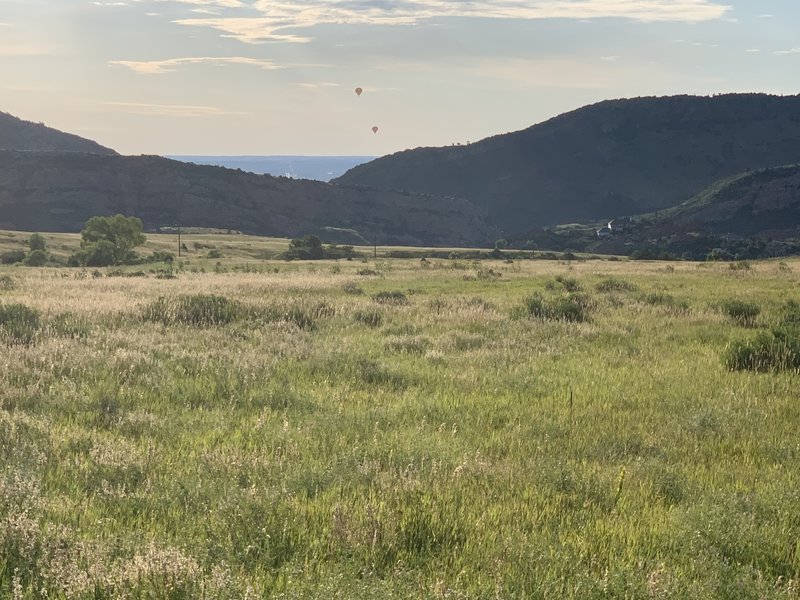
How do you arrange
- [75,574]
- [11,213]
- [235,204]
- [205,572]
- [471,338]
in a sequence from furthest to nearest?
[235,204]
[11,213]
[471,338]
[205,572]
[75,574]

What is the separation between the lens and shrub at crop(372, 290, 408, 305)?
761 inches

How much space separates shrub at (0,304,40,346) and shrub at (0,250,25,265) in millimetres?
58723

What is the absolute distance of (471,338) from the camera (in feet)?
41.4

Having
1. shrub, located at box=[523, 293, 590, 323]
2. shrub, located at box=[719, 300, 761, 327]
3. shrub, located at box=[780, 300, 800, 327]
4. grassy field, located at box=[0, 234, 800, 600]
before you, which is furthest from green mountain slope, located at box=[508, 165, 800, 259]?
grassy field, located at box=[0, 234, 800, 600]

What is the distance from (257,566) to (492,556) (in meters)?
1.46

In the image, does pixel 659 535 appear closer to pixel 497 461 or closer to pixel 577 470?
pixel 577 470

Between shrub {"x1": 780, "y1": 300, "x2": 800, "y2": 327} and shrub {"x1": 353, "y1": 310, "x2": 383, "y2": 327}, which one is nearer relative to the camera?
shrub {"x1": 780, "y1": 300, "x2": 800, "y2": 327}

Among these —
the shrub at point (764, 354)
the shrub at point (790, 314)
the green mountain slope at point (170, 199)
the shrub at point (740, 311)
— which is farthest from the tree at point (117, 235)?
the green mountain slope at point (170, 199)

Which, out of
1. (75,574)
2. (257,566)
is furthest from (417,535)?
(75,574)

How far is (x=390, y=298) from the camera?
20406 mm

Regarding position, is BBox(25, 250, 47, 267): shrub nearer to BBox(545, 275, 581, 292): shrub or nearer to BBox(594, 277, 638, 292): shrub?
BBox(545, 275, 581, 292): shrub

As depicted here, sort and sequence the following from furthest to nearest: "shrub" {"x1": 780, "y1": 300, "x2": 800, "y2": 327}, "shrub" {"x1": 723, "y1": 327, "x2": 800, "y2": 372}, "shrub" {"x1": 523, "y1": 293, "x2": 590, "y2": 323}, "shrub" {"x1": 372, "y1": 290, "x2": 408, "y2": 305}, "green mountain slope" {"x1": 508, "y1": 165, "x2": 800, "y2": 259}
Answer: "green mountain slope" {"x1": 508, "y1": 165, "x2": 800, "y2": 259} < "shrub" {"x1": 372, "y1": 290, "x2": 408, "y2": 305} < "shrub" {"x1": 523, "y1": 293, "x2": 590, "y2": 323} < "shrub" {"x1": 780, "y1": 300, "x2": 800, "y2": 327} < "shrub" {"x1": 723, "y1": 327, "x2": 800, "y2": 372}

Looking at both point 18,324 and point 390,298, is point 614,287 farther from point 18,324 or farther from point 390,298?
point 18,324

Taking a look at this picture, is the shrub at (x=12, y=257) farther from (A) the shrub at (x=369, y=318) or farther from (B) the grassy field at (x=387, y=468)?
(B) the grassy field at (x=387, y=468)
